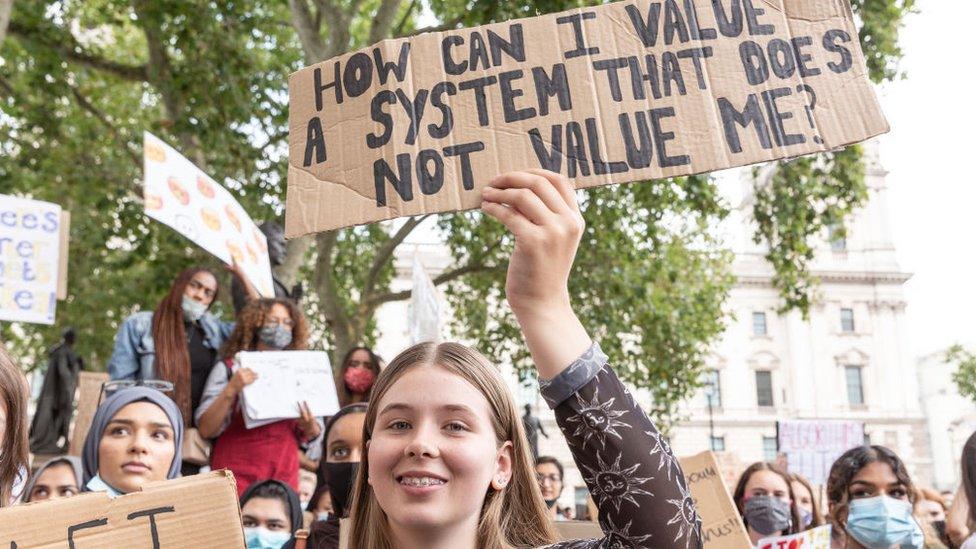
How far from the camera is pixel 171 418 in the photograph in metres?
3.45

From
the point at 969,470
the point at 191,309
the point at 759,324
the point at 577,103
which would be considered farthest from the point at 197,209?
the point at 759,324

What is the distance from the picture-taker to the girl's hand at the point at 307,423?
15.7 ft

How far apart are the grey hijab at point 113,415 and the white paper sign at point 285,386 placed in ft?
3.64

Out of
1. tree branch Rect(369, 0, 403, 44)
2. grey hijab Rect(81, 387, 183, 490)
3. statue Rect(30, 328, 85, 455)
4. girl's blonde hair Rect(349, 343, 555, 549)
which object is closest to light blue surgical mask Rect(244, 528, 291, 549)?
grey hijab Rect(81, 387, 183, 490)

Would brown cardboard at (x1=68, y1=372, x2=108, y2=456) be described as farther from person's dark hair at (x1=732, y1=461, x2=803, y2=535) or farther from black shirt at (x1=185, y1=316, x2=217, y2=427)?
person's dark hair at (x1=732, y1=461, x2=803, y2=535)

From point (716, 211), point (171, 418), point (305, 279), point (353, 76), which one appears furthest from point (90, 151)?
point (353, 76)

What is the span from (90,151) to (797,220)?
33.4 feet

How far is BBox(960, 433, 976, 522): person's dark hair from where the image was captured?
11.0 ft

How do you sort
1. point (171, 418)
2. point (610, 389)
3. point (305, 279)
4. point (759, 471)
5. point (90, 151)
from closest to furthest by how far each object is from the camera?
point (610, 389), point (171, 418), point (759, 471), point (90, 151), point (305, 279)

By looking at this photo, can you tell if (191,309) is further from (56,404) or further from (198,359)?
(56,404)

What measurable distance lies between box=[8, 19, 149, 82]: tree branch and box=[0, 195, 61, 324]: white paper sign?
8.02 meters

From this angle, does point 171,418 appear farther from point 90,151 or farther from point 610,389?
point 90,151

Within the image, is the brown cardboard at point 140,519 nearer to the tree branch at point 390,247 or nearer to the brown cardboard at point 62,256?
the brown cardboard at point 62,256

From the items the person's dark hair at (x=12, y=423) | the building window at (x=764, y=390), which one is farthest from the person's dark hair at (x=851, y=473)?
the building window at (x=764, y=390)
